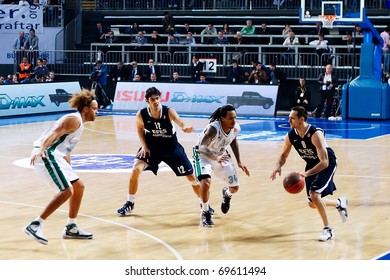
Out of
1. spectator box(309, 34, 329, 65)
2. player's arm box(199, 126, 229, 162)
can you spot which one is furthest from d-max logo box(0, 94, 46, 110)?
player's arm box(199, 126, 229, 162)

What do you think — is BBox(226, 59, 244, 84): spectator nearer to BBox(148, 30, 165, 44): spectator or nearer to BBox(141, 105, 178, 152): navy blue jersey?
BBox(148, 30, 165, 44): spectator

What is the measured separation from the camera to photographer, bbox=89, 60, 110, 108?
30125 mm

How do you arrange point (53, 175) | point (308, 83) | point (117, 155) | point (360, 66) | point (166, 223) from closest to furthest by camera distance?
point (53, 175) → point (166, 223) → point (117, 155) → point (360, 66) → point (308, 83)

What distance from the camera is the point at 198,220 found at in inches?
460

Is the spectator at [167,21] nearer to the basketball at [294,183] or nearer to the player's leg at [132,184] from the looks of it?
the player's leg at [132,184]

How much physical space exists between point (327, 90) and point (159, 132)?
50.4 ft

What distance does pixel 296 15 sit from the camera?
1304 inches

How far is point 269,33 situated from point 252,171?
16.0m

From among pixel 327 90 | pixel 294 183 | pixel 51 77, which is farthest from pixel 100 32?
pixel 294 183

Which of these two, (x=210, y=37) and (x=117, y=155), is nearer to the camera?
(x=117, y=155)

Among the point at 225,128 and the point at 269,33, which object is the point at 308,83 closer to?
the point at 269,33

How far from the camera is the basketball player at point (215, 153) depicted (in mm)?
11336
